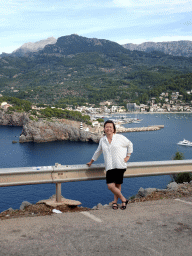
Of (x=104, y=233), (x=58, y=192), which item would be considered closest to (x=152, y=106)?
(x=58, y=192)

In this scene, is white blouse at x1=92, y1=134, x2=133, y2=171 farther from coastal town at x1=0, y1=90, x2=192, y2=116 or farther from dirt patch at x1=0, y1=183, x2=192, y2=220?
coastal town at x1=0, y1=90, x2=192, y2=116

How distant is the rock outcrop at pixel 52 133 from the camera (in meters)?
61.6

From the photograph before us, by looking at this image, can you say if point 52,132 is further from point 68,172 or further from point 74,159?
point 68,172

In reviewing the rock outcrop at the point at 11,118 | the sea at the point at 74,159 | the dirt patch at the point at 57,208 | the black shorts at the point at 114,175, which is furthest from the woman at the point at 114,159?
the rock outcrop at the point at 11,118

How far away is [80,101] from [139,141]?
78.7m

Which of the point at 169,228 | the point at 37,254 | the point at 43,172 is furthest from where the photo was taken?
the point at 43,172

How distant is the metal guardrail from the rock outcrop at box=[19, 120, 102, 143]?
5571 centimetres

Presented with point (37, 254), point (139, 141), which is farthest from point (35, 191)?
point (139, 141)

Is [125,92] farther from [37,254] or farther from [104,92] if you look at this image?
[37,254]

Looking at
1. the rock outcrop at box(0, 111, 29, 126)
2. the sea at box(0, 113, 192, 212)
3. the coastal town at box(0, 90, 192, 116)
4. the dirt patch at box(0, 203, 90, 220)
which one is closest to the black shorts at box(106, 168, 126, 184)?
the dirt patch at box(0, 203, 90, 220)

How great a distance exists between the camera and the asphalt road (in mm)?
2723

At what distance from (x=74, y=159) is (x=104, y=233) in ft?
135

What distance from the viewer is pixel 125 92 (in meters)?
151

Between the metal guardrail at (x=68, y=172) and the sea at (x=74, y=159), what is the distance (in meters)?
17.7
